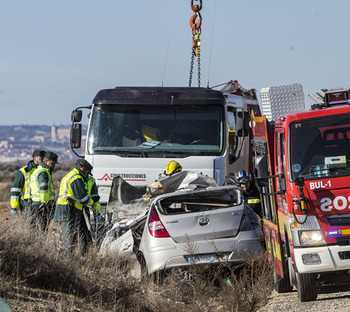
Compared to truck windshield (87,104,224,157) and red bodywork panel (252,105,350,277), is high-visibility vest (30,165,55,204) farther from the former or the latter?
red bodywork panel (252,105,350,277)

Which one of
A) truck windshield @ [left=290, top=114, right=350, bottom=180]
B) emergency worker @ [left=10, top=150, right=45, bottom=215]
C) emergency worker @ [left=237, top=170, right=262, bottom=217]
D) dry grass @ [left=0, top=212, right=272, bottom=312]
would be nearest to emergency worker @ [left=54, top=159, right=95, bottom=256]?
dry grass @ [left=0, top=212, right=272, bottom=312]

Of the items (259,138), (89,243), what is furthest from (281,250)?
(89,243)

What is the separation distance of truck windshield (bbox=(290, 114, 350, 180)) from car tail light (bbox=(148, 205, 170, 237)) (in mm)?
2174

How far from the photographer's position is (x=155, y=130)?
48.5ft

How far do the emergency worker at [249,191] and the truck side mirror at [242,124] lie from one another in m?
1.65

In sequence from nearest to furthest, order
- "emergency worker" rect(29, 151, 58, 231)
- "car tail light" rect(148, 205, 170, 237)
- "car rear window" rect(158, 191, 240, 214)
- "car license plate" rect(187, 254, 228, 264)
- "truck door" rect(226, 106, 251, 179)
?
"car license plate" rect(187, 254, 228, 264), "car tail light" rect(148, 205, 170, 237), "car rear window" rect(158, 191, 240, 214), "emergency worker" rect(29, 151, 58, 231), "truck door" rect(226, 106, 251, 179)

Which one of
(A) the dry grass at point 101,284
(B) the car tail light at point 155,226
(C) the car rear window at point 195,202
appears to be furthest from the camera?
(C) the car rear window at point 195,202

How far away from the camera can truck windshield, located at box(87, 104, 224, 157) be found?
47.5 ft

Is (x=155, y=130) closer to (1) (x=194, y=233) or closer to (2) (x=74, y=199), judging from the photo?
(2) (x=74, y=199)

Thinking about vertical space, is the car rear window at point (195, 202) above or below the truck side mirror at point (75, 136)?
below

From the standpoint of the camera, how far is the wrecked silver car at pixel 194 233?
10.1 m

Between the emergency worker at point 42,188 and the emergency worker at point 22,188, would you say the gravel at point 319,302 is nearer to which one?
the emergency worker at point 42,188

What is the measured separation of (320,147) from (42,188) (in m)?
6.24

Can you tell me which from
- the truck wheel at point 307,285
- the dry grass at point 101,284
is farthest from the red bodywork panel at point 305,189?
the dry grass at point 101,284
